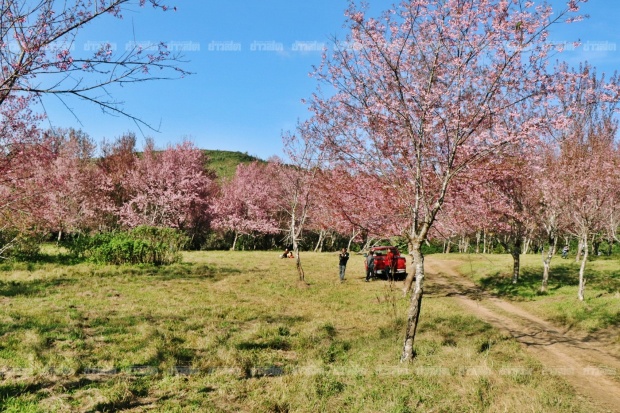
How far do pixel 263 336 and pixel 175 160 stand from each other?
114ft

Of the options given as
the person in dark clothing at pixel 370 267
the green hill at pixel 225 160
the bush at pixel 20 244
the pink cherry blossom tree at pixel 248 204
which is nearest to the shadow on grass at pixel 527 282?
the person in dark clothing at pixel 370 267

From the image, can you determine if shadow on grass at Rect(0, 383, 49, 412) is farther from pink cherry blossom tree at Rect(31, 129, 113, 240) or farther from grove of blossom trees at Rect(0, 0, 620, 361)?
pink cherry blossom tree at Rect(31, 129, 113, 240)

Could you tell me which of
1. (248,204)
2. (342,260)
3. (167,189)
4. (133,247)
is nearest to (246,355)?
(342,260)

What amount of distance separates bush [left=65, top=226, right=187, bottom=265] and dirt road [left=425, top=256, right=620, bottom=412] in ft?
49.3

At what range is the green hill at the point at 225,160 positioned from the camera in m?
82.4

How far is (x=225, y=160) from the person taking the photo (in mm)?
92375

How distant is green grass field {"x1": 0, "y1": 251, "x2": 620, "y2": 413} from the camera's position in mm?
5934

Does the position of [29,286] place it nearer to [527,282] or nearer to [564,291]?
[564,291]

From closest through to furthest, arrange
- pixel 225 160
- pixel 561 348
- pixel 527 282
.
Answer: pixel 561 348 < pixel 527 282 < pixel 225 160

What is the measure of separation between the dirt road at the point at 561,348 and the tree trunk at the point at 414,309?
9.24ft

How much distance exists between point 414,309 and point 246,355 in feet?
12.7

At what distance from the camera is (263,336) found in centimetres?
942

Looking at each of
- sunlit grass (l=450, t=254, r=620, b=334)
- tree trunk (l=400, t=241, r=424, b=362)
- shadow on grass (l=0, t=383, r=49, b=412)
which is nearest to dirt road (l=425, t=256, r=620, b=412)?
sunlit grass (l=450, t=254, r=620, b=334)

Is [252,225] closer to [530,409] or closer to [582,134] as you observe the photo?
[582,134]
